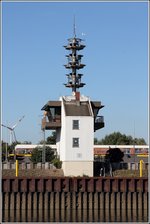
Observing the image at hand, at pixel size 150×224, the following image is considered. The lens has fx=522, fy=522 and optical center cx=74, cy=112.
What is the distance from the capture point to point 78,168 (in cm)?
6988

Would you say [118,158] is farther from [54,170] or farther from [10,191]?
[10,191]

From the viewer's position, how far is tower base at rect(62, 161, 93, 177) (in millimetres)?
69250

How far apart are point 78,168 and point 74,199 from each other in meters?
21.8

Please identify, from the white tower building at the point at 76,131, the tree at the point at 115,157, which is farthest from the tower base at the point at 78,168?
the tree at the point at 115,157

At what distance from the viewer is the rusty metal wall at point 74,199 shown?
4706 centimetres

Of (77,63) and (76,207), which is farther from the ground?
(77,63)

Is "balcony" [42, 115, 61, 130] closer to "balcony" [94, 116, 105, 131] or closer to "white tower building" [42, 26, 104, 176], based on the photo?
"white tower building" [42, 26, 104, 176]

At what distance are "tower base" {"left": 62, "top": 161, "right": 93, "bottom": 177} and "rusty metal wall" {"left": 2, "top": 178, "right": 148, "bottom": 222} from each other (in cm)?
2050

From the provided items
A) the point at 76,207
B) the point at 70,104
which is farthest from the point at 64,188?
the point at 70,104

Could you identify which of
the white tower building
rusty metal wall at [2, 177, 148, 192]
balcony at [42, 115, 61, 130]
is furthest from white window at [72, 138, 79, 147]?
rusty metal wall at [2, 177, 148, 192]

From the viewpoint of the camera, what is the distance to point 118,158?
260 ft

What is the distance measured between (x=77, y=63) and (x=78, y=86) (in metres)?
5.11

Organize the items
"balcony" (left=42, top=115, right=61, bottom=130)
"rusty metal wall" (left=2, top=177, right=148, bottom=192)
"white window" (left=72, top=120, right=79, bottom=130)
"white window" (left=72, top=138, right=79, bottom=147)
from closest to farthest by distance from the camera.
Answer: "rusty metal wall" (left=2, top=177, right=148, bottom=192) < "white window" (left=72, top=138, right=79, bottom=147) < "white window" (left=72, top=120, right=79, bottom=130) < "balcony" (left=42, top=115, right=61, bottom=130)

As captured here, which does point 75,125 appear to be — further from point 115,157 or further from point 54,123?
point 115,157
